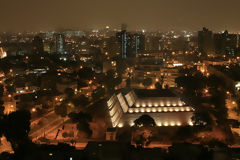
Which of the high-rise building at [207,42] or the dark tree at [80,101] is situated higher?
the high-rise building at [207,42]

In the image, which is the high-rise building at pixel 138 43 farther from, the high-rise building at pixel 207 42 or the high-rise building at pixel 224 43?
the high-rise building at pixel 224 43

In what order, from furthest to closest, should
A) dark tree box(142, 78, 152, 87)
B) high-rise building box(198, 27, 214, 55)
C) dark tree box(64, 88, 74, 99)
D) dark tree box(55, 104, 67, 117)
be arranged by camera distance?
high-rise building box(198, 27, 214, 55) < dark tree box(142, 78, 152, 87) < dark tree box(64, 88, 74, 99) < dark tree box(55, 104, 67, 117)

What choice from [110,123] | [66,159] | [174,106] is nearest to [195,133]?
[174,106]

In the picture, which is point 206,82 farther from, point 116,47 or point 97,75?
point 116,47

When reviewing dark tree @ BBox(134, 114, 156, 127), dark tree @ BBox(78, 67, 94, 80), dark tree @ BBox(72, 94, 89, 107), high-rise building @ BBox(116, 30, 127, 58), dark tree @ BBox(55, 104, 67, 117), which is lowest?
dark tree @ BBox(134, 114, 156, 127)

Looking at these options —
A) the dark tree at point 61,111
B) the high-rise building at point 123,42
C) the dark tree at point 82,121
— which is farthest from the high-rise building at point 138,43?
the dark tree at point 82,121

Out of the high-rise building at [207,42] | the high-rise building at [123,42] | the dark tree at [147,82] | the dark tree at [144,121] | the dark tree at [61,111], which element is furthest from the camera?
the high-rise building at [207,42]

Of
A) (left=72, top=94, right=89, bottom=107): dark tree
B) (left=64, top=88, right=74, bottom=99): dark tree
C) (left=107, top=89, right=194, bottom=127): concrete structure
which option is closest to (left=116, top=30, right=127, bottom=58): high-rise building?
(left=64, top=88, right=74, bottom=99): dark tree

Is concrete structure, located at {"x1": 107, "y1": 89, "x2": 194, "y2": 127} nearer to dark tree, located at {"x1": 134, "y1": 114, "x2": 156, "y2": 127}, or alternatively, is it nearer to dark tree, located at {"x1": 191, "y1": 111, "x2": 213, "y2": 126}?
dark tree, located at {"x1": 191, "y1": 111, "x2": 213, "y2": 126}

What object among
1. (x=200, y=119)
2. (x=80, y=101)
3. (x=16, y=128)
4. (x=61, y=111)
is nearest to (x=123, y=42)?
(x=80, y=101)
